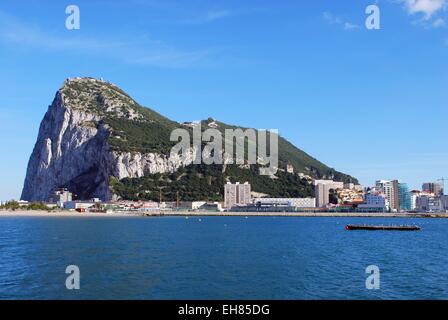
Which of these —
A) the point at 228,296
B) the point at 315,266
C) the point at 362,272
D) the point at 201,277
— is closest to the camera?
the point at 228,296

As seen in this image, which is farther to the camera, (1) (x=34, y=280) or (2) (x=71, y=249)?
(2) (x=71, y=249)

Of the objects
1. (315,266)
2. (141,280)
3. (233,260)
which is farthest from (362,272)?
(141,280)

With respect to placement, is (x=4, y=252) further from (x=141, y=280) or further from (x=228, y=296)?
(x=228, y=296)
